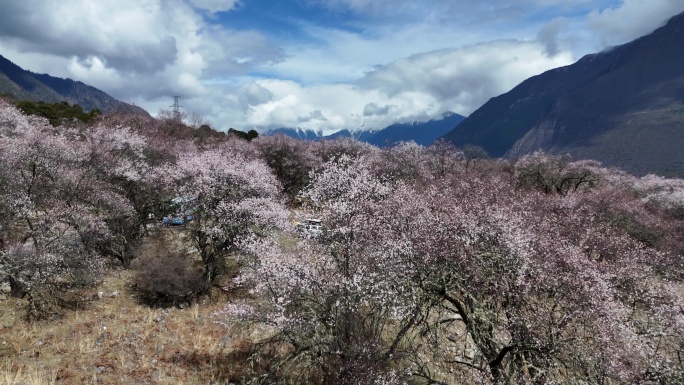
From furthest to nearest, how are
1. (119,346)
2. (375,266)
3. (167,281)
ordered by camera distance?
1. (167,281)
2. (119,346)
3. (375,266)

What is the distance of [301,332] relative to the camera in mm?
15523

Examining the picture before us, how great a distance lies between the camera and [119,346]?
18.8 metres

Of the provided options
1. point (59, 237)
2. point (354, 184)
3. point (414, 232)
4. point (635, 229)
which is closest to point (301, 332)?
point (414, 232)

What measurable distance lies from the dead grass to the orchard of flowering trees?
122cm

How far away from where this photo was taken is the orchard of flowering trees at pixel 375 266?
499 inches

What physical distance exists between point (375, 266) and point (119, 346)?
13208 mm

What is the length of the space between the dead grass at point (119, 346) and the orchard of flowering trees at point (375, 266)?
48.2 inches

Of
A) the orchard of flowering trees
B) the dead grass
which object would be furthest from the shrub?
the orchard of flowering trees

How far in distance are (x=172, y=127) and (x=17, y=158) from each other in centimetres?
3304

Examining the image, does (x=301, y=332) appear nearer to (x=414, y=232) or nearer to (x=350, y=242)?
(x=350, y=242)

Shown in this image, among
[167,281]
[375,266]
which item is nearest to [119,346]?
[167,281]

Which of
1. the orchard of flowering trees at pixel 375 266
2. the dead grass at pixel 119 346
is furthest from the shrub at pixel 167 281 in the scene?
the orchard of flowering trees at pixel 375 266

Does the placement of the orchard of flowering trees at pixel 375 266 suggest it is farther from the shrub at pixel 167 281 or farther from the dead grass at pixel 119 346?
the shrub at pixel 167 281

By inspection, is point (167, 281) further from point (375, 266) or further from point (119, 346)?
point (375, 266)
